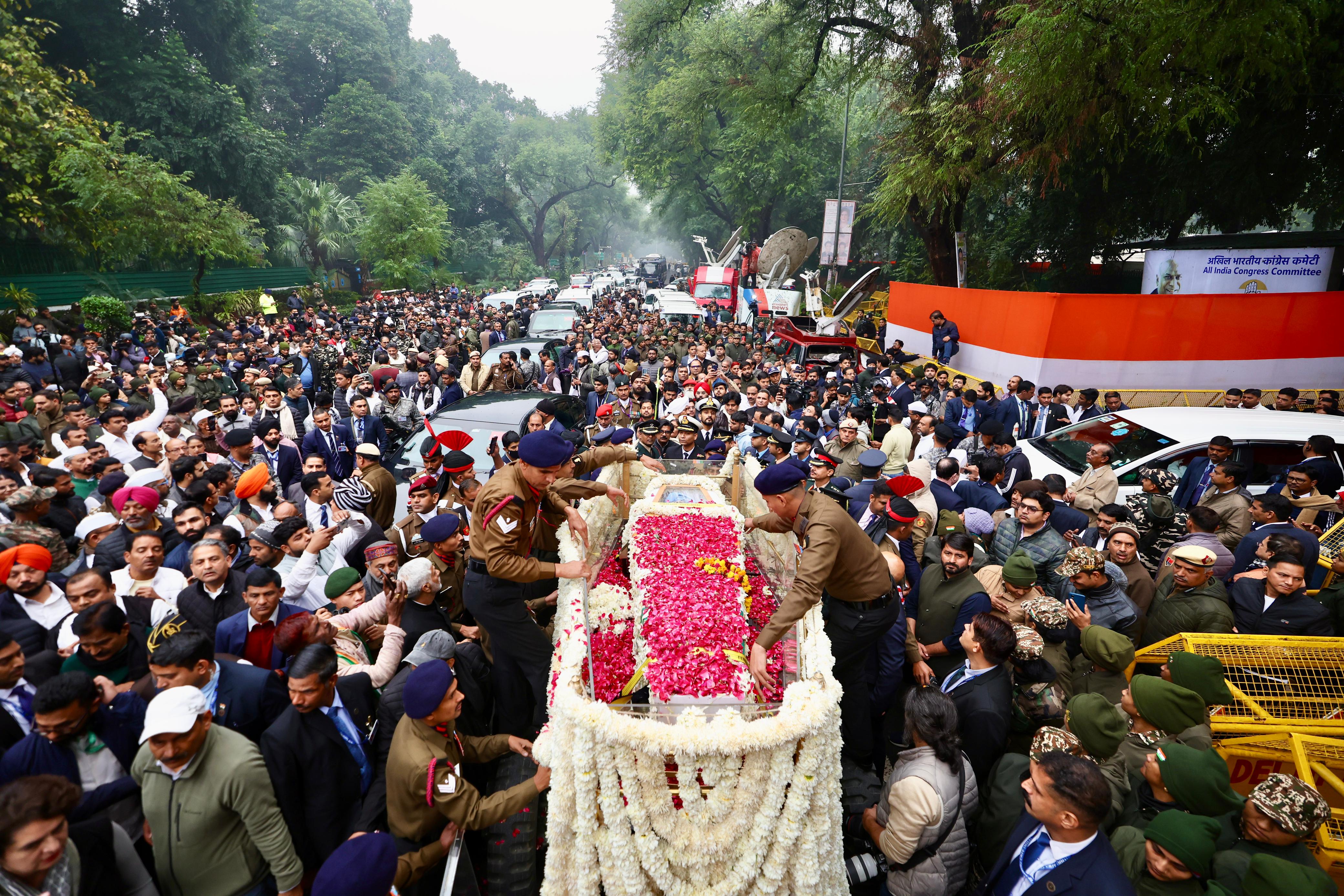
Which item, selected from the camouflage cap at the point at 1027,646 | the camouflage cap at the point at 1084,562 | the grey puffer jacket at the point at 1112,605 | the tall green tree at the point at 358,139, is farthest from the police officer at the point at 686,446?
the tall green tree at the point at 358,139

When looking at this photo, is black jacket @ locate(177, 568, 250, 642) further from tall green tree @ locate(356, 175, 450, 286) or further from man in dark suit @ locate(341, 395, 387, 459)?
tall green tree @ locate(356, 175, 450, 286)

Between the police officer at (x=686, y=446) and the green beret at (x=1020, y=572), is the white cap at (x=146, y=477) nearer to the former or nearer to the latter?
the police officer at (x=686, y=446)

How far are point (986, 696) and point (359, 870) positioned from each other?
10.2ft

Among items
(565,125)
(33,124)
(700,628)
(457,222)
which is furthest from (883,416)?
(565,125)

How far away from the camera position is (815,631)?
3908mm

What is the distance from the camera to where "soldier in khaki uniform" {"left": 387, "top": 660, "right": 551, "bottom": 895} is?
2908 millimetres

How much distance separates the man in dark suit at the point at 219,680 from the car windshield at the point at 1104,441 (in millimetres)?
8062

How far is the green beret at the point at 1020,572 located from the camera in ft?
14.0

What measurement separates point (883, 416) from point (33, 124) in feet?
68.4

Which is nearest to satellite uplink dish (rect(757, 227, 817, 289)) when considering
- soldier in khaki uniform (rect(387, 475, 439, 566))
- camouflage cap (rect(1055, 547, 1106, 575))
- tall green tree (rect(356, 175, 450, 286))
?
tall green tree (rect(356, 175, 450, 286))

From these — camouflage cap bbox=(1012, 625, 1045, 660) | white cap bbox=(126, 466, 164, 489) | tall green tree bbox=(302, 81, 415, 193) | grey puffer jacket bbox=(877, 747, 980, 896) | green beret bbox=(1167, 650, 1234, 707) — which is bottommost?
grey puffer jacket bbox=(877, 747, 980, 896)

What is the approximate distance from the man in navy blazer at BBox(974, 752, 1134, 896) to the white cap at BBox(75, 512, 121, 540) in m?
6.46

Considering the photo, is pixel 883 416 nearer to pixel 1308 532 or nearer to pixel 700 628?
pixel 1308 532

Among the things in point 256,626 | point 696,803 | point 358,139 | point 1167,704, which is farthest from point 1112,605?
point 358,139
